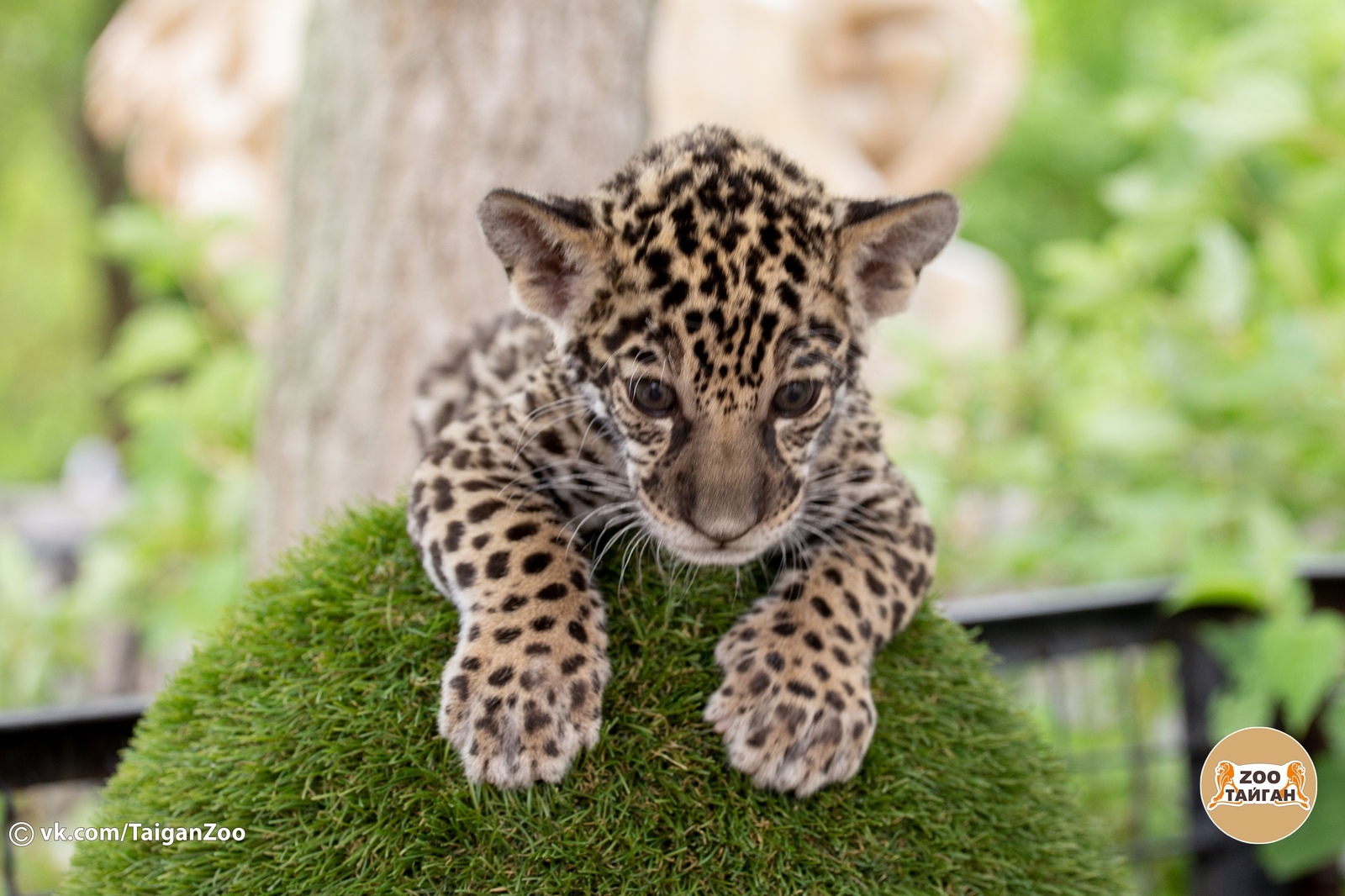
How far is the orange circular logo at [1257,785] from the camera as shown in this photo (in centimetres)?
348

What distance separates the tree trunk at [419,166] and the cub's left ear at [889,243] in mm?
2279

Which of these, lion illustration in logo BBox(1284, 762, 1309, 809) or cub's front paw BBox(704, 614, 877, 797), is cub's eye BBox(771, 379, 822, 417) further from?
lion illustration in logo BBox(1284, 762, 1309, 809)

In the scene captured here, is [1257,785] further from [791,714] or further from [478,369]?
[478,369]

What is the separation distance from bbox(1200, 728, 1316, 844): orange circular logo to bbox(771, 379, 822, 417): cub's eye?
1.92 metres

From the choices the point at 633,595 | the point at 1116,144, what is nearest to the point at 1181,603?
the point at 633,595

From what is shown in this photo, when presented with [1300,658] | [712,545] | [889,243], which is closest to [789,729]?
[712,545]

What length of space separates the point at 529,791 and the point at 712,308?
108cm

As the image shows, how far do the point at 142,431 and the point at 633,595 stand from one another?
546 cm

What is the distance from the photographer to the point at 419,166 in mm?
4773

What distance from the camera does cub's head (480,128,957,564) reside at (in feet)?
8.22

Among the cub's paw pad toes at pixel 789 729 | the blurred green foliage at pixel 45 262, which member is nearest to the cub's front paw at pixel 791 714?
the cub's paw pad toes at pixel 789 729

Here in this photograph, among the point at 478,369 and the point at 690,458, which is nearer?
the point at 690,458

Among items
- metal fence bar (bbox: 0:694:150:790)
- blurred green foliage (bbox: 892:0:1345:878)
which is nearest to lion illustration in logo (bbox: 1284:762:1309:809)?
blurred green foliage (bbox: 892:0:1345:878)

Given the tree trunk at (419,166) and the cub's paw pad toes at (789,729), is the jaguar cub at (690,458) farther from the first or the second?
the tree trunk at (419,166)
